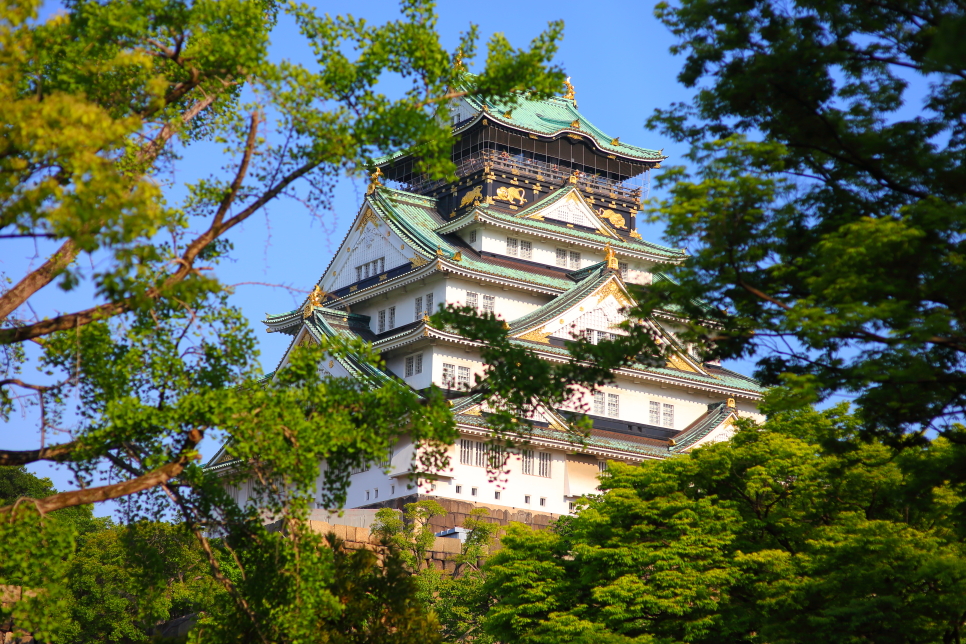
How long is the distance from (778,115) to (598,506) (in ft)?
47.3

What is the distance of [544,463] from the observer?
42625mm

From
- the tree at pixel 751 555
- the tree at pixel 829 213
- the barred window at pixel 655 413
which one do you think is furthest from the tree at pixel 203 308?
the barred window at pixel 655 413

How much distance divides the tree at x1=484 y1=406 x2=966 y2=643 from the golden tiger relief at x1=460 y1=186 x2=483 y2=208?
20.7m

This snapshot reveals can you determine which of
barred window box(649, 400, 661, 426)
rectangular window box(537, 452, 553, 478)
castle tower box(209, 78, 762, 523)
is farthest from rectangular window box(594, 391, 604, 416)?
rectangular window box(537, 452, 553, 478)

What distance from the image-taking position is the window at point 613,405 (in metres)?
45.0

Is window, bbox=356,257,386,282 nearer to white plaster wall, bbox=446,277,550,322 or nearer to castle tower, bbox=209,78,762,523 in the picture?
castle tower, bbox=209,78,762,523

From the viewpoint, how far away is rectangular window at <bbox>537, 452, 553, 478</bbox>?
4247 cm

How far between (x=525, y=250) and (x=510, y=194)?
2.39 m

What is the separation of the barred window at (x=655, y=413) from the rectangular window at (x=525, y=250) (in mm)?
7558

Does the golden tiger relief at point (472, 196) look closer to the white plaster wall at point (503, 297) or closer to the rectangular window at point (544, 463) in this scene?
the white plaster wall at point (503, 297)

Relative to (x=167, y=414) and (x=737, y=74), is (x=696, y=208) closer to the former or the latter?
(x=737, y=74)

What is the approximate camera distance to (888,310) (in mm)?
12906

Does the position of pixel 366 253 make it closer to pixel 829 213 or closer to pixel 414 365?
pixel 414 365

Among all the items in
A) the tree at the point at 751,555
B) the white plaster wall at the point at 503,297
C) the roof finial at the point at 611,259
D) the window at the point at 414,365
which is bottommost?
the tree at the point at 751,555
